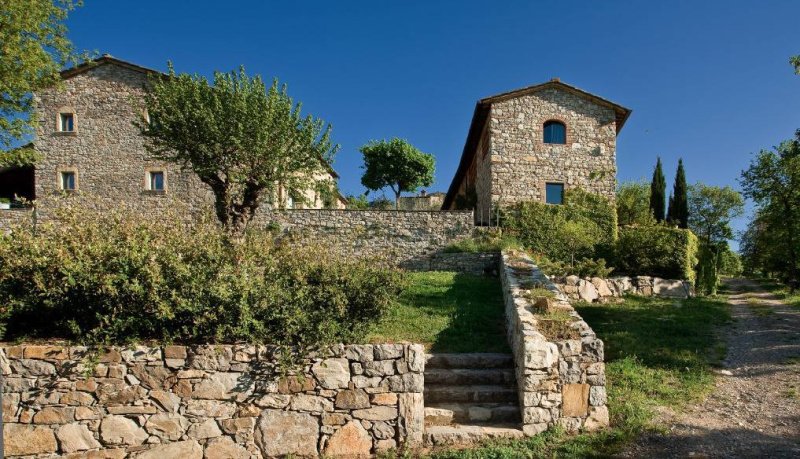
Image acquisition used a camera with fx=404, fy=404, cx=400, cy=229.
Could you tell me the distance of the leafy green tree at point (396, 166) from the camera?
3428cm

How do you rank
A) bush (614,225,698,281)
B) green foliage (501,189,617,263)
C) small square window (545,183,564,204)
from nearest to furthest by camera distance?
bush (614,225,698,281), green foliage (501,189,617,263), small square window (545,183,564,204)

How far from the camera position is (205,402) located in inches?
189

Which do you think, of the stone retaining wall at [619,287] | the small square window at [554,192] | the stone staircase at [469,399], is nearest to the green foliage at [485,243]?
the stone retaining wall at [619,287]

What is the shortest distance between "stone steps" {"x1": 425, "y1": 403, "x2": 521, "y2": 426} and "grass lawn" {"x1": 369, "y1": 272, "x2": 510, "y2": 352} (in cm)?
120

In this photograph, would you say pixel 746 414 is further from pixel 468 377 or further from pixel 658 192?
pixel 658 192

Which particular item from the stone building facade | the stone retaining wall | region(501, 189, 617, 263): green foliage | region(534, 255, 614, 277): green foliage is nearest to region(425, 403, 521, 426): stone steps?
the stone retaining wall

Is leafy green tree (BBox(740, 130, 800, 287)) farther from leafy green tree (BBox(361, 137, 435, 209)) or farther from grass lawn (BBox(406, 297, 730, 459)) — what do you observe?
leafy green tree (BBox(361, 137, 435, 209))

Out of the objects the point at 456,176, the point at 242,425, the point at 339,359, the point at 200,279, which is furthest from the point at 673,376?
the point at 456,176

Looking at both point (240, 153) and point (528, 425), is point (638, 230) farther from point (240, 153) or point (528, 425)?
point (240, 153)

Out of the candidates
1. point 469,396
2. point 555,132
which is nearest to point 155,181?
point 555,132

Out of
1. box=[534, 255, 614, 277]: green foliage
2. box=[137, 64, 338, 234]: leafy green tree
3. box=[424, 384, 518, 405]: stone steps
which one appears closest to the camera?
box=[424, 384, 518, 405]: stone steps

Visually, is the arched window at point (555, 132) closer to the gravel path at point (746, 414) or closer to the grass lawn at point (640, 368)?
the grass lawn at point (640, 368)

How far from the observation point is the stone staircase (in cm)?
498

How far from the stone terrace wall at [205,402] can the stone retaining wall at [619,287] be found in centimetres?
910
